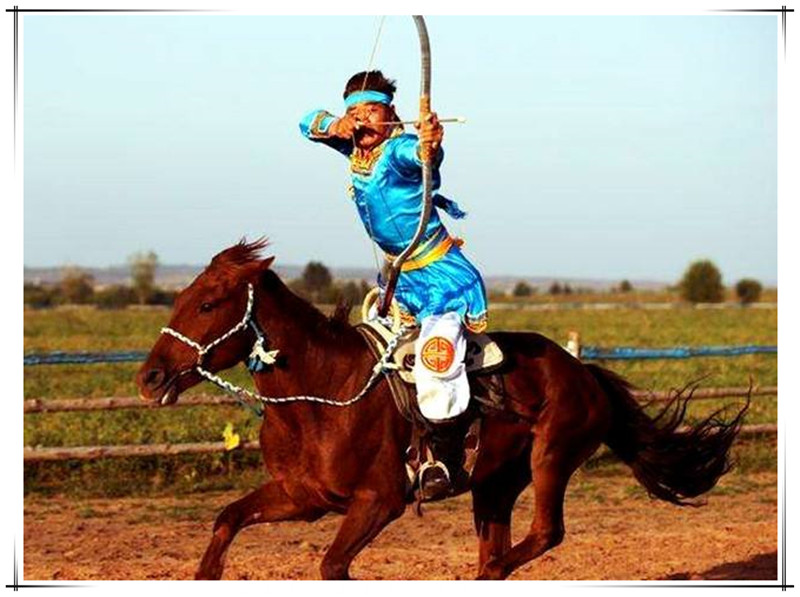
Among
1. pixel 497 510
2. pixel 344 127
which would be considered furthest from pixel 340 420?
pixel 344 127

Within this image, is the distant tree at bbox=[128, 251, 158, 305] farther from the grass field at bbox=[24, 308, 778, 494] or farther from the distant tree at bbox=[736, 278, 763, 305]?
the distant tree at bbox=[736, 278, 763, 305]

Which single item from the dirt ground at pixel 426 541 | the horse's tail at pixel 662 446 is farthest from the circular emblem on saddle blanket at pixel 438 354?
the dirt ground at pixel 426 541

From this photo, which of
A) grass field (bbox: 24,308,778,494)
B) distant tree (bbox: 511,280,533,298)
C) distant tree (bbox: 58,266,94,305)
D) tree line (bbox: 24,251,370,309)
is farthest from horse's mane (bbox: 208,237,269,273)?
distant tree (bbox: 511,280,533,298)

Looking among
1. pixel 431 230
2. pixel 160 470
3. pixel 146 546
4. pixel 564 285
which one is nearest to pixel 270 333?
pixel 431 230

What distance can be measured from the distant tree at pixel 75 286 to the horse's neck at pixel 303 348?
4062 cm

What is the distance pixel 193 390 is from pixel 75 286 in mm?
32867

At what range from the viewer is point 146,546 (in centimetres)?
1013

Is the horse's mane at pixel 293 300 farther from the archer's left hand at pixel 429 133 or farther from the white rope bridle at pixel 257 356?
the archer's left hand at pixel 429 133

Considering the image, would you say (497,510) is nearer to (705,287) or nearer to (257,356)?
(257,356)

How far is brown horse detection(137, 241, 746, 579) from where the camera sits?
271 inches

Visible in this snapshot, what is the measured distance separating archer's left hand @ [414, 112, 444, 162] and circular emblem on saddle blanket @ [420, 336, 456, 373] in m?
0.90

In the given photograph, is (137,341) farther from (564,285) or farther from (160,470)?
(564,285)

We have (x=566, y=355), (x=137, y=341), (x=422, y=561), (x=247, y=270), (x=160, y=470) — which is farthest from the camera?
(x=137, y=341)
